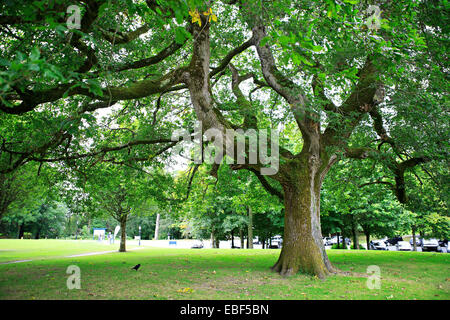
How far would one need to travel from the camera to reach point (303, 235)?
948 centimetres

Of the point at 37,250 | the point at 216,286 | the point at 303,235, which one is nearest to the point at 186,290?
the point at 216,286

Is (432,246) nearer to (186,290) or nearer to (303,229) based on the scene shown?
(303,229)

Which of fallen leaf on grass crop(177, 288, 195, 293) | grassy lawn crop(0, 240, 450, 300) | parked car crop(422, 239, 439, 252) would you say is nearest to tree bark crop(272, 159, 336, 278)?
grassy lawn crop(0, 240, 450, 300)

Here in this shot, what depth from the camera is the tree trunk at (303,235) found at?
9.25 meters

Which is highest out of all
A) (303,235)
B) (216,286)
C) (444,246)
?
(303,235)

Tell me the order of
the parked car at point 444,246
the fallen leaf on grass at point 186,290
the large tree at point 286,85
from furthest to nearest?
the parked car at point 444,246 < the fallen leaf on grass at point 186,290 < the large tree at point 286,85

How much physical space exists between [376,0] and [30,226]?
7019cm

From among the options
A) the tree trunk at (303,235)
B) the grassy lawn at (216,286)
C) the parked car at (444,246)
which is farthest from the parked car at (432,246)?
the tree trunk at (303,235)

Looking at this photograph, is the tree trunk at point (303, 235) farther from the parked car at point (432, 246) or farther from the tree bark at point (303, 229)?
the parked car at point (432, 246)

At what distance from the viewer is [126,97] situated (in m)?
8.45

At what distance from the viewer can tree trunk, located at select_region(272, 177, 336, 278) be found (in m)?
9.25
